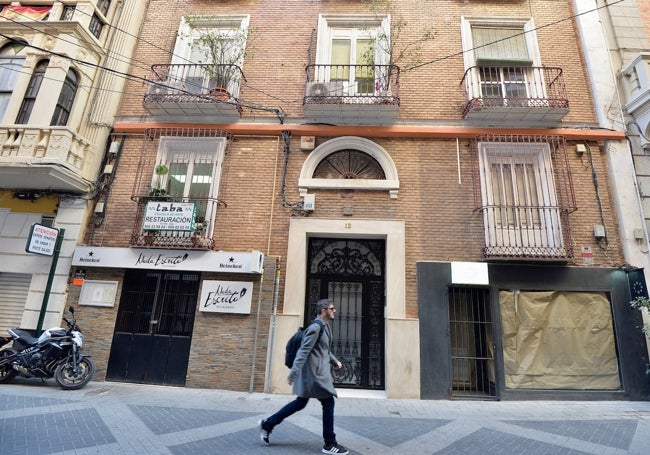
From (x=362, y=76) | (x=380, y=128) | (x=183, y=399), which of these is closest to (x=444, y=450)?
(x=183, y=399)

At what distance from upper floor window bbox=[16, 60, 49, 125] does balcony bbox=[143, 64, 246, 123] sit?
2.44 m

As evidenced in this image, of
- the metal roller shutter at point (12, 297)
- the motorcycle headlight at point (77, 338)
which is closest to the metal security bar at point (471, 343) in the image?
the motorcycle headlight at point (77, 338)

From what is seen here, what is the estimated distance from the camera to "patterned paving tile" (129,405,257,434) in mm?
4797

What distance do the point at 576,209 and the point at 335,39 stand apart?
300 inches

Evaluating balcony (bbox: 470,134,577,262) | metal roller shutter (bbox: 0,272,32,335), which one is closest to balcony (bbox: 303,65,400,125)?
balcony (bbox: 470,134,577,262)

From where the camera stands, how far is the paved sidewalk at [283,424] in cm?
419

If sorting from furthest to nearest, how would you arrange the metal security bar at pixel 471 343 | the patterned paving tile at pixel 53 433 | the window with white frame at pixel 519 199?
the window with white frame at pixel 519 199
the metal security bar at pixel 471 343
the patterned paving tile at pixel 53 433

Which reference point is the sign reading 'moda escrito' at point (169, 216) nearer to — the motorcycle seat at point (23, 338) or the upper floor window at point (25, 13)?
the motorcycle seat at point (23, 338)

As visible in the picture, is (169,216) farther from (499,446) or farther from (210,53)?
(499,446)

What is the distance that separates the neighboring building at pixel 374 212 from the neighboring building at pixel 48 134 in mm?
560

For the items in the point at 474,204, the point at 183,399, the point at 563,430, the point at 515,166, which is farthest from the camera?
the point at 515,166

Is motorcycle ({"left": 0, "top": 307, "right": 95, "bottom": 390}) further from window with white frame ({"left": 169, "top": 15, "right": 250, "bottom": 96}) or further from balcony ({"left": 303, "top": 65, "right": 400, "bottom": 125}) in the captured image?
Answer: balcony ({"left": 303, "top": 65, "right": 400, "bottom": 125})

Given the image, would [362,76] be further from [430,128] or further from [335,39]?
[430,128]

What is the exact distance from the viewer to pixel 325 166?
8.76 meters
